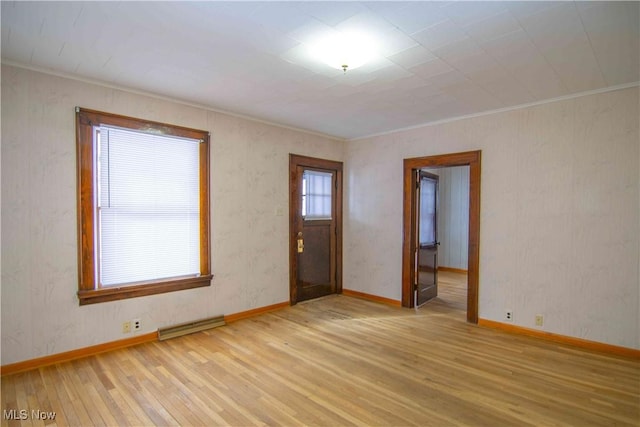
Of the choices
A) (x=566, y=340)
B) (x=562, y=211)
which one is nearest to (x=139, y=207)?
(x=562, y=211)

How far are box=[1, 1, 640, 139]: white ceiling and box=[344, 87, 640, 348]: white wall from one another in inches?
13.2

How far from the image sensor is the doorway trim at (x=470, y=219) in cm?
413

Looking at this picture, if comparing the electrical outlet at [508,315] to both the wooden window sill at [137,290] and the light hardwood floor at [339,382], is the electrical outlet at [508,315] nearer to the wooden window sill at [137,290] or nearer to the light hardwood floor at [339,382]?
the light hardwood floor at [339,382]

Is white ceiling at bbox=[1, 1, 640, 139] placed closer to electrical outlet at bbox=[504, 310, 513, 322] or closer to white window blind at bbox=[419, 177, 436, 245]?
white window blind at bbox=[419, 177, 436, 245]

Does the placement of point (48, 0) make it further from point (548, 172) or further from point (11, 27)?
point (548, 172)

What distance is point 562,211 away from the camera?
11.6 ft

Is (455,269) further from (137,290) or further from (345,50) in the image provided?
(137,290)

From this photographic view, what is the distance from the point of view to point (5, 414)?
7.35ft

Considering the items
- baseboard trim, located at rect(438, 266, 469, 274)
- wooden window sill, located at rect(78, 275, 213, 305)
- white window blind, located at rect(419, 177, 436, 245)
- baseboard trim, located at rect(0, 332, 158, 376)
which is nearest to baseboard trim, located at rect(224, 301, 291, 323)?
wooden window sill, located at rect(78, 275, 213, 305)

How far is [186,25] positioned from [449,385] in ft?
10.9

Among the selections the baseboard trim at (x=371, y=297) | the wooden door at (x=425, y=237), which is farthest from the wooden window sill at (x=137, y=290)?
the wooden door at (x=425, y=237)

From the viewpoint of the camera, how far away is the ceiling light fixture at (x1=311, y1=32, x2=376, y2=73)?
2301 mm

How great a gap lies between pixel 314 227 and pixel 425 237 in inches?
69.9

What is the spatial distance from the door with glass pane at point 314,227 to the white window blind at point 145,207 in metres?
1.54
